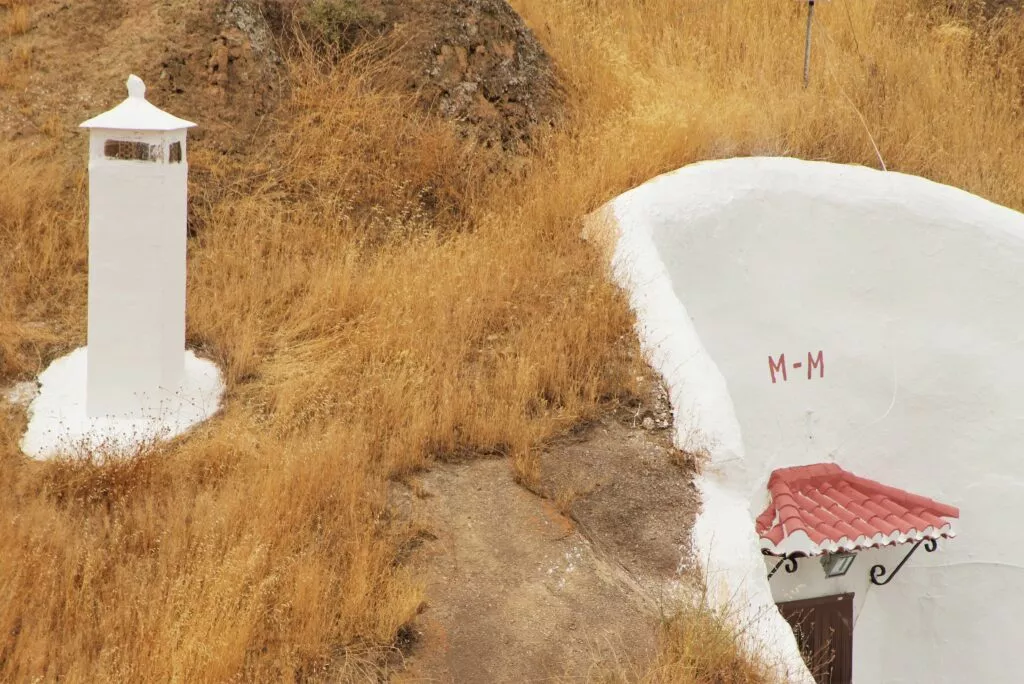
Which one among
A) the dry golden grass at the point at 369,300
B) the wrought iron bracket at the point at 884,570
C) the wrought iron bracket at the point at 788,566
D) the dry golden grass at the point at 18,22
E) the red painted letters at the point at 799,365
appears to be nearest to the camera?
the dry golden grass at the point at 369,300

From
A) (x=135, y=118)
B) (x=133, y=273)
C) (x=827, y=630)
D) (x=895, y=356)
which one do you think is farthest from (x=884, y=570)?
(x=135, y=118)

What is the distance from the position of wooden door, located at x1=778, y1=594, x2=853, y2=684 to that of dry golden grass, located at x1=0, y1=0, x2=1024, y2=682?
2.34 metres

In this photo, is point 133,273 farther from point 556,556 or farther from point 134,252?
point 556,556

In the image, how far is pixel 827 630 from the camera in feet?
21.8

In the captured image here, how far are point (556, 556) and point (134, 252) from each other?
235 cm

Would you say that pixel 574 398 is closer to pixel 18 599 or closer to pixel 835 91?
pixel 18 599

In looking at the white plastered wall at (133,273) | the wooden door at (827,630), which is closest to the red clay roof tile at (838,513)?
the wooden door at (827,630)

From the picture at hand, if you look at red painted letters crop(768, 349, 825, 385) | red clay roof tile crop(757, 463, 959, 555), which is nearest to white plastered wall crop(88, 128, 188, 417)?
red clay roof tile crop(757, 463, 959, 555)

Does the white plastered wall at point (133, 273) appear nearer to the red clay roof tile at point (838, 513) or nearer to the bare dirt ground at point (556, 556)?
the bare dirt ground at point (556, 556)

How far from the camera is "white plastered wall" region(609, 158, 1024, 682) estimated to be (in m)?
6.52

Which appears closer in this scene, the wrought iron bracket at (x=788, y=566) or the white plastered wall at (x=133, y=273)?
the white plastered wall at (x=133, y=273)

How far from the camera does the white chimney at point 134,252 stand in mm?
4512

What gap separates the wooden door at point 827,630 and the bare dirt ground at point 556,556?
2215 mm

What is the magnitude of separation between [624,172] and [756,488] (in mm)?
2326
